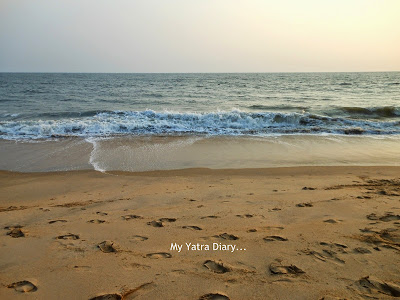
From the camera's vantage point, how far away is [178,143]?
9.49 m

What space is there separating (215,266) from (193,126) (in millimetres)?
10636

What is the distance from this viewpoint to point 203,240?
3098 millimetres

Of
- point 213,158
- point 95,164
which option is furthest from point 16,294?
point 213,158

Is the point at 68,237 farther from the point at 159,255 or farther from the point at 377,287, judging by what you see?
the point at 377,287

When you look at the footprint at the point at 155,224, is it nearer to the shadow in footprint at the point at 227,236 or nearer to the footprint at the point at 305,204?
the shadow in footprint at the point at 227,236

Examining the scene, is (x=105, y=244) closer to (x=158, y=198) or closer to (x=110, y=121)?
(x=158, y=198)

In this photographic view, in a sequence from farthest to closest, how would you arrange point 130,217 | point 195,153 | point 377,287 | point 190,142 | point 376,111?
point 376,111 < point 190,142 < point 195,153 < point 130,217 < point 377,287

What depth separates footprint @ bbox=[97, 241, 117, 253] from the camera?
2888 millimetres

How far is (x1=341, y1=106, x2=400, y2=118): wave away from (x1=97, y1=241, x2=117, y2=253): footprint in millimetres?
17943

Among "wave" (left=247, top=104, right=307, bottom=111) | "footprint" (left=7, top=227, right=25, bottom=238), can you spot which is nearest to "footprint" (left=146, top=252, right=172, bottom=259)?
"footprint" (left=7, top=227, right=25, bottom=238)

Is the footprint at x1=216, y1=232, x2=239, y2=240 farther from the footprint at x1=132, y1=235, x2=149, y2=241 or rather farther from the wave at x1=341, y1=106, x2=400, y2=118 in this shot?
the wave at x1=341, y1=106, x2=400, y2=118

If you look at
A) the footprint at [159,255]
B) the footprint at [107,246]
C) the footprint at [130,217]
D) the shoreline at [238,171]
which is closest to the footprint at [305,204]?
the shoreline at [238,171]

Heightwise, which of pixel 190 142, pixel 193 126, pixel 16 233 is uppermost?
pixel 193 126

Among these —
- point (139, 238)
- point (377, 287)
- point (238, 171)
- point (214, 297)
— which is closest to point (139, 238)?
point (139, 238)
